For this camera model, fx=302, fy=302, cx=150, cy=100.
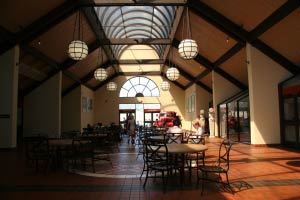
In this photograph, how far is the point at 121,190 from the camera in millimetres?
4680

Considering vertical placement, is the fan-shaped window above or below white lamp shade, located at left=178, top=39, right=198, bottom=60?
above

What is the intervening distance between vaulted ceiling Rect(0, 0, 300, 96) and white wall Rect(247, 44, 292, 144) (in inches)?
10.5

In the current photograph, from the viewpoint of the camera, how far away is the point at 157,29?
1529 cm

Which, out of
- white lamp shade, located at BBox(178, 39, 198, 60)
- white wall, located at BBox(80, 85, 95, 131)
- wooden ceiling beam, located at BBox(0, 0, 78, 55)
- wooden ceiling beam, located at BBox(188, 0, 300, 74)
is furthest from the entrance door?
white wall, located at BBox(80, 85, 95, 131)

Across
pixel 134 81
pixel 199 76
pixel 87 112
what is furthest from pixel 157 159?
pixel 134 81

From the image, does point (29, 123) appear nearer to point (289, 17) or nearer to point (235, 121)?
point (235, 121)

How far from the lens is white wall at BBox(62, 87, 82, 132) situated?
18.9 metres

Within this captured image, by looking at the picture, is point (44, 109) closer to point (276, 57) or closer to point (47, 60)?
point (47, 60)

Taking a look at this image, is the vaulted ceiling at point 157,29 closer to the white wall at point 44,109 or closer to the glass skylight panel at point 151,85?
the white wall at point 44,109

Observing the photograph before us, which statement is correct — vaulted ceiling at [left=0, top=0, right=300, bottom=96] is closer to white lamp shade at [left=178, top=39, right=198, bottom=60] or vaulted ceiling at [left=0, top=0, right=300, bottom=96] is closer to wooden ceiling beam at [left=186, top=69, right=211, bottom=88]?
wooden ceiling beam at [left=186, top=69, right=211, bottom=88]

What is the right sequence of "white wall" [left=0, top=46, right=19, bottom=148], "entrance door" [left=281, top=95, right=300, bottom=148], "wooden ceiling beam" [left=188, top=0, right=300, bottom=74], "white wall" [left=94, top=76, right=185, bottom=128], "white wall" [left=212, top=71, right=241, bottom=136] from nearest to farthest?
"entrance door" [left=281, top=95, right=300, bottom=148], "wooden ceiling beam" [left=188, top=0, right=300, bottom=74], "white wall" [left=0, top=46, right=19, bottom=148], "white wall" [left=212, top=71, right=241, bottom=136], "white wall" [left=94, top=76, right=185, bottom=128]

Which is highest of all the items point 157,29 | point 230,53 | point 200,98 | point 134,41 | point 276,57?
point 157,29

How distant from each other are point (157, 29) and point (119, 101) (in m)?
10.2

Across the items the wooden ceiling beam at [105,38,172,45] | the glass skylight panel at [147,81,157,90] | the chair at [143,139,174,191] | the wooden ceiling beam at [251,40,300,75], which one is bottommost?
the chair at [143,139,174,191]
